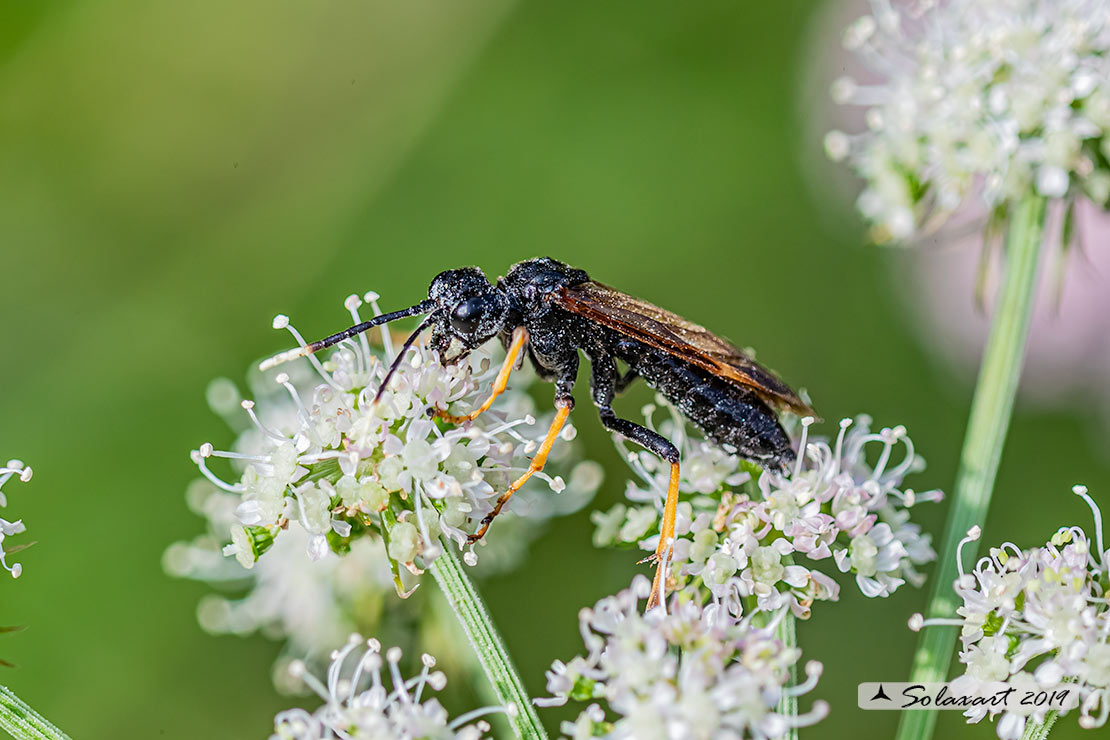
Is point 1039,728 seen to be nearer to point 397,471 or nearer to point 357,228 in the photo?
point 397,471

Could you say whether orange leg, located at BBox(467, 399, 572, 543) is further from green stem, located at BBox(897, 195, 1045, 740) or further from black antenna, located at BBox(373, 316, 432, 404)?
green stem, located at BBox(897, 195, 1045, 740)

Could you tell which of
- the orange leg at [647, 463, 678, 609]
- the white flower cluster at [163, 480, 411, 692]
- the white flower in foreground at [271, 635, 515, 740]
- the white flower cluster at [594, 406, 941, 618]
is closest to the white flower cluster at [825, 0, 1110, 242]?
the white flower cluster at [594, 406, 941, 618]

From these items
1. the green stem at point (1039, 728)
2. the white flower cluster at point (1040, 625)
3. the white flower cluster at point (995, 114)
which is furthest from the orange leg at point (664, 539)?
the white flower cluster at point (995, 114)

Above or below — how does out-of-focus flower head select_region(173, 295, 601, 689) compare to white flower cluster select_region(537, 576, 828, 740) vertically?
above

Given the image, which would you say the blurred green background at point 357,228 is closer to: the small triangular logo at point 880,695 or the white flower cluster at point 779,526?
the white flower cluster at point 779,526

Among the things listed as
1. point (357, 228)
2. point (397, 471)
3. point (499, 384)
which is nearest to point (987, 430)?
point (499, 384)
